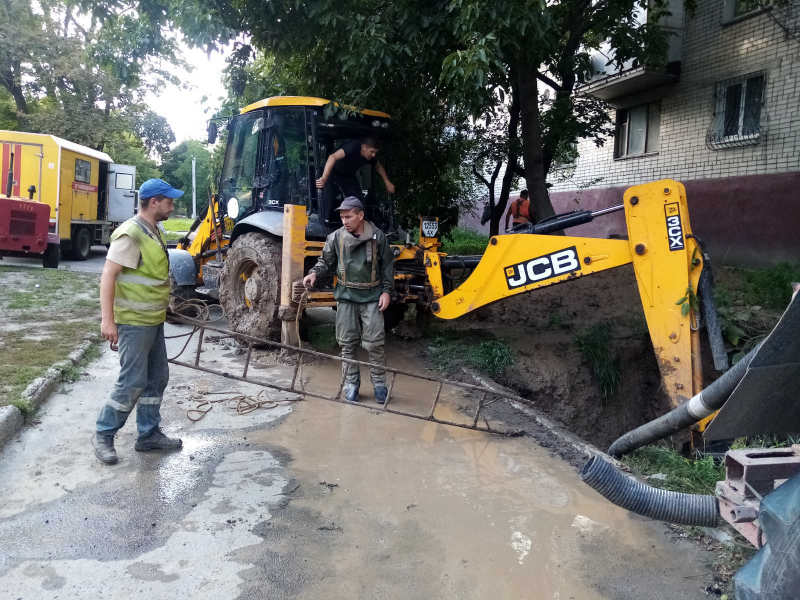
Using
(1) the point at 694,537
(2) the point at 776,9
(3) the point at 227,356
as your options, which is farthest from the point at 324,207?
(2) the point at 776,9

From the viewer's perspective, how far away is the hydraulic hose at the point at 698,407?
2.35 meters

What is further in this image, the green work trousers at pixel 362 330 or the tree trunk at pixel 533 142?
the tree trunk at pixel 533 142

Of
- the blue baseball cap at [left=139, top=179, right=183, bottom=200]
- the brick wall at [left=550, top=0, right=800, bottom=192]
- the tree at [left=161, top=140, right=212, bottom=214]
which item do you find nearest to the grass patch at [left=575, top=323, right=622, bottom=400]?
the blue baseball cap at [left=139, top=179, right=183, bottom=200]

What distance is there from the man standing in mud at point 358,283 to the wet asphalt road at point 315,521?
740 mm

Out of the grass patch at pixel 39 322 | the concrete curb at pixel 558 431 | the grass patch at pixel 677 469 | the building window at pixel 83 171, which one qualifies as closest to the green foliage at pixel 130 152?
the building window at pixel 83 171

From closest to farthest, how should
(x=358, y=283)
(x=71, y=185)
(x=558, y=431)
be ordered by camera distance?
(x=558, y=431) < (x=358, y=283) < (x=71, y=185)

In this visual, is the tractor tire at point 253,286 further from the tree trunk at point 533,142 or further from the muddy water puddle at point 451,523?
the tree trunk at point 533,142

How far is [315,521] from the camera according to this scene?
11.2 feet

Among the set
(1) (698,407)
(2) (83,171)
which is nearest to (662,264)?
(1) (698,407)

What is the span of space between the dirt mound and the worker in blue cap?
3.66 m

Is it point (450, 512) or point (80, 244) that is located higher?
point (80, 244)

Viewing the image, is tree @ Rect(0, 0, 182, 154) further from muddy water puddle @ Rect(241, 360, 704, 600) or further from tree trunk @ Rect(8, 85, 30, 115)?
muddy water puddle @ Rect(241, 360, 704, 600)

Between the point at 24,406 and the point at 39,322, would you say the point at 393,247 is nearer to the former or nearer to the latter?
the point at 24,406

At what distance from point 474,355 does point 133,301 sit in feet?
12.3
